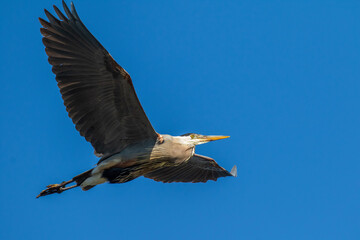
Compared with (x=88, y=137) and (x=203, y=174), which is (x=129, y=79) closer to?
(x=88, y=137)

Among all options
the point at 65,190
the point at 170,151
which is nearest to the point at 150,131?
the point at 170,151

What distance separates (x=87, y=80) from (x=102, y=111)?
537 mm

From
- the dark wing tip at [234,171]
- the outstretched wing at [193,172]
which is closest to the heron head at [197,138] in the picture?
the outstretched wing at [193,172]

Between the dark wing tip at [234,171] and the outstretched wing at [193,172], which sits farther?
the dark wing tip at [234,171]

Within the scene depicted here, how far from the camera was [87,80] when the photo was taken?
7531 mm

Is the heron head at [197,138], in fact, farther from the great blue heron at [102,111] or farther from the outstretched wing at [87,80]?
the outstretched wing at [87,80]

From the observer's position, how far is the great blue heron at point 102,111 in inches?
291

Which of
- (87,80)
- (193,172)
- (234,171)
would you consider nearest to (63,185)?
(87,80)

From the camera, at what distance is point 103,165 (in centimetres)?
800

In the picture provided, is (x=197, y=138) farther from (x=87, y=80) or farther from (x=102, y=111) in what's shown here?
(x=87, y=80)

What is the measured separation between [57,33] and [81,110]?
1.18m

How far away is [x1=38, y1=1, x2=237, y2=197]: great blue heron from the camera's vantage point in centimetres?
738

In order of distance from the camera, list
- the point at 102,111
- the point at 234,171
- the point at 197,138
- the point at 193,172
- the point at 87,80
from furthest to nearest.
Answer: the point at 234,171 < the point at 193,172 < the point at 197,138 < the point at 102,111 < the point at 87,80

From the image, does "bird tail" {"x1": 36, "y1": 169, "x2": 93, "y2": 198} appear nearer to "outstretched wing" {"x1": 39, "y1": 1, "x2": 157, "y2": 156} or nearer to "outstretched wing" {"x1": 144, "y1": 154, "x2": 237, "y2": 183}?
"outstretched wing" {"x1": 39, "y1": 1, "x2": 157, "y2": 156}
